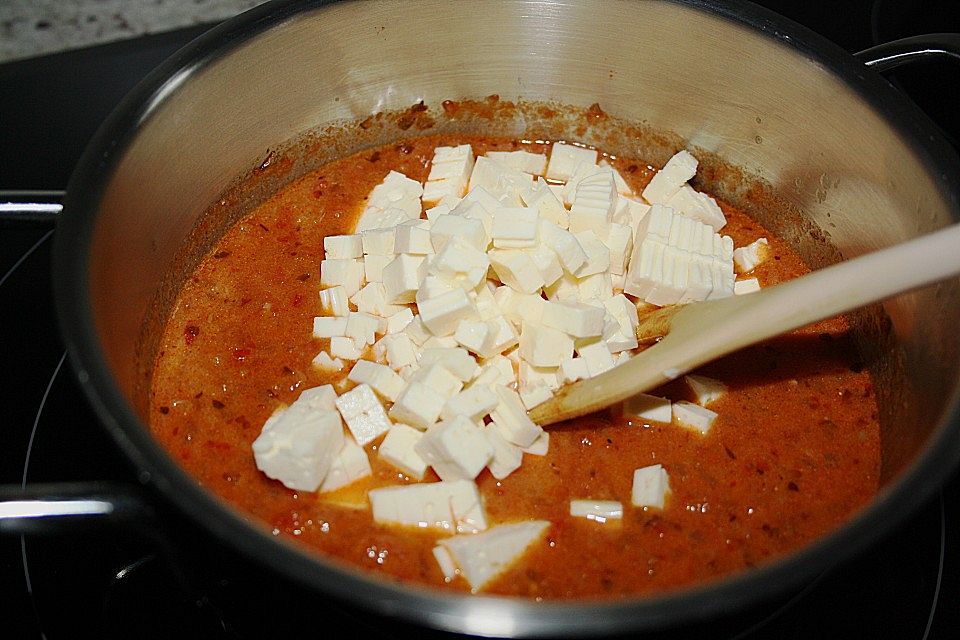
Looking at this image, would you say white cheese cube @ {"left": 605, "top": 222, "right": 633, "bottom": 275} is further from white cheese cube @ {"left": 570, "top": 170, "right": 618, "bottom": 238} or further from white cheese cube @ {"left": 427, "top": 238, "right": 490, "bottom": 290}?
white cheese cube @ {"left": 427, "top": 238, "right": 490, "bottom": 290}

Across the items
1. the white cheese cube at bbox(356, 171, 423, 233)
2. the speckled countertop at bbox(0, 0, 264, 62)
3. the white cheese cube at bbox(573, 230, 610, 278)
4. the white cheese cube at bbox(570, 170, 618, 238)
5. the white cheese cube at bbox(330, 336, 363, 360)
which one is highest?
the speckled countertop at bbox(0, 0, 264, 62)

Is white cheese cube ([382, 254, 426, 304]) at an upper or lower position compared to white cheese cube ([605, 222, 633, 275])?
lower

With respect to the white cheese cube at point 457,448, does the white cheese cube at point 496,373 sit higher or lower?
higher

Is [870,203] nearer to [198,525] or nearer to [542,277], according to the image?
[542,277]

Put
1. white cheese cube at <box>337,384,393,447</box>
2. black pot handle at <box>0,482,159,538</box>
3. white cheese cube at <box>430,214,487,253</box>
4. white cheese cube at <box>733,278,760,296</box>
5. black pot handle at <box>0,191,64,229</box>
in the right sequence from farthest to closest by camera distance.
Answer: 1. white cheese cube at <box>733,278,760,296</box>
2. white cheese cube at <box>430,214,487,253</box>
3. white cheese cube at <box>337,384,393,447</box>
4. black pot handle at <box>0,191,64,229</box>
5. black pot handle at <box>0,482,159,538</box>

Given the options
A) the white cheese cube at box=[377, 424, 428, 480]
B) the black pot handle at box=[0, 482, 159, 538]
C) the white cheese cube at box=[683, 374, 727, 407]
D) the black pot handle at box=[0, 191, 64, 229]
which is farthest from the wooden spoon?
the black pot handle at box=[0, 191, 64, 229]

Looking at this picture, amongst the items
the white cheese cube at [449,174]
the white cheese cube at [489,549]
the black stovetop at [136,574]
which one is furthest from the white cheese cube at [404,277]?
the black stovetop at [136,574]

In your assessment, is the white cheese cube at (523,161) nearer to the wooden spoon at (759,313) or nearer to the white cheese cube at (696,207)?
the white cheese cube at (696,207)
